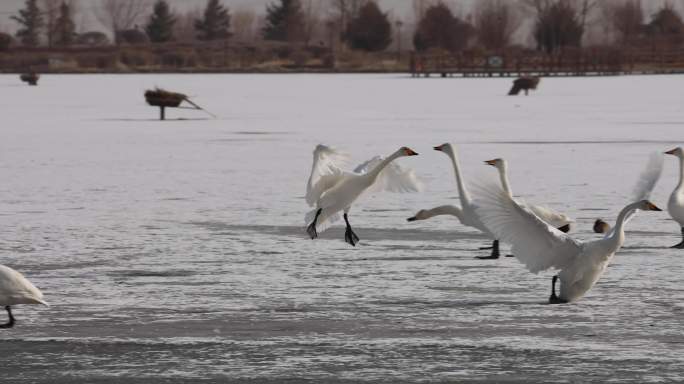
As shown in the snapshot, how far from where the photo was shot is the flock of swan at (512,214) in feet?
27.7

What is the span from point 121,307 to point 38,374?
1.97 metres

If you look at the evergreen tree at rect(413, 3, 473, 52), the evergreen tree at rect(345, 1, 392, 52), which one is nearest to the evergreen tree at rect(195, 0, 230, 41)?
the evergreen tree at rect(345, 1, 392, 52)

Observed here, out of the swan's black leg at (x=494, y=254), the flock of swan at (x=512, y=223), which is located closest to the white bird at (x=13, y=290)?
the flock of swan at (x=512, y=223)

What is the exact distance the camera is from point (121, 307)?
334 inches

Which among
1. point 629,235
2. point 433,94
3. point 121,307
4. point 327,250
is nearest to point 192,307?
point 121,307

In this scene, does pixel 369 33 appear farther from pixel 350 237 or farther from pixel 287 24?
pixel 350 237

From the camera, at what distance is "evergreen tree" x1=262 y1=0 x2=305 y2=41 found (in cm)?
17662

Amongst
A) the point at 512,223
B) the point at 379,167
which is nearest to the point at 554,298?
the point at 512,223

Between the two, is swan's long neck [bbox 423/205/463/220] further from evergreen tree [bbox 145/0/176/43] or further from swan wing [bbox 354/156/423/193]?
evergreen tree [bbox 145/0/176/43]

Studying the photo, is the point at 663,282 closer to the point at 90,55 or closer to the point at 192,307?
the point at 192,307

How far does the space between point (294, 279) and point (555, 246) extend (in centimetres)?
208

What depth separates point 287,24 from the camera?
178 m

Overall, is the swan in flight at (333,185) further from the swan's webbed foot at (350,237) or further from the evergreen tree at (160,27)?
the evergreen tree at (160,27)

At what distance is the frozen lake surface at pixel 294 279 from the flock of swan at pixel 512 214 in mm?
222
